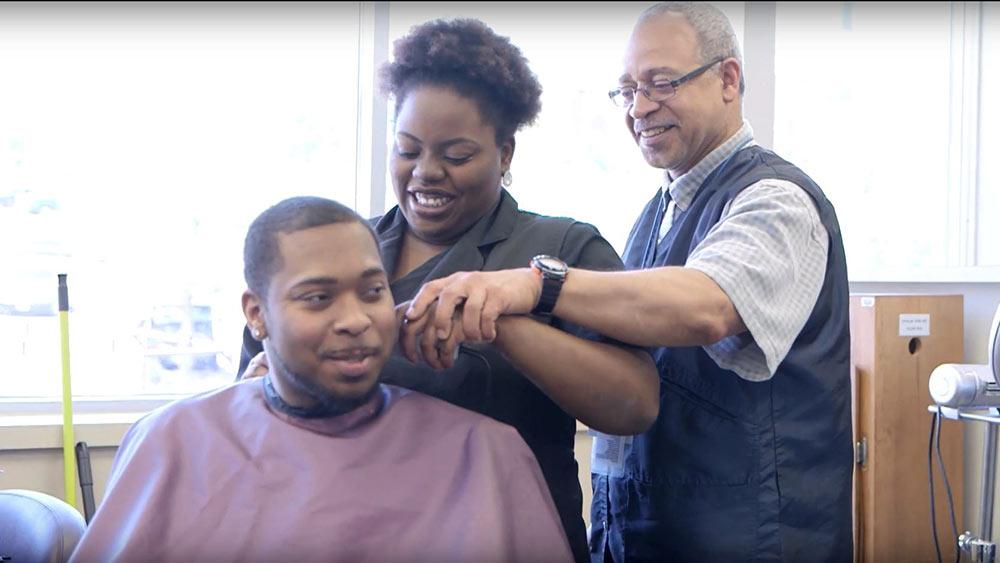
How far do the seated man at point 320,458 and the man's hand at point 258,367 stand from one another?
0.15ft

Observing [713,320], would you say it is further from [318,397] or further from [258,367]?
[258,367]

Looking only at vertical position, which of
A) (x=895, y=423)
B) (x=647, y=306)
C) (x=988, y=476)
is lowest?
(x=988, y=476)

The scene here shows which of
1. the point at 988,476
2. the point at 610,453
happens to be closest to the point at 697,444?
the point at 610,453

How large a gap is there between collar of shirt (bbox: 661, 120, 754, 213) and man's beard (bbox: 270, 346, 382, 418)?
674 millimetres

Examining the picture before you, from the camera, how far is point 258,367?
1650 mm

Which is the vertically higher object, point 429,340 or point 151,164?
point 151,164

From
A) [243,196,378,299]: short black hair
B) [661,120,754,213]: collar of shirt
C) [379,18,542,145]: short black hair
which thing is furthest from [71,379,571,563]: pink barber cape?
[661,120,754,213]: collar of shirt

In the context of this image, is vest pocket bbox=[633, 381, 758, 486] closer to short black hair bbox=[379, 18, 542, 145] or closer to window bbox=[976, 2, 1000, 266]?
short black hair bbox=[379, 18, 542, 145]

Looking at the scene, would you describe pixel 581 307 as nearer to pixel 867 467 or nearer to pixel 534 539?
pixel 534 539

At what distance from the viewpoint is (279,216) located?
1478 millimetres

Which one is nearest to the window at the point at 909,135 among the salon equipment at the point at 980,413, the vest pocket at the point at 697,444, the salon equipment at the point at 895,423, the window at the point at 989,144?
the window at the point at 989,144

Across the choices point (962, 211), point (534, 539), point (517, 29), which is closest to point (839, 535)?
point (534, 539)

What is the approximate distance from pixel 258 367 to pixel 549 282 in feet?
1.75

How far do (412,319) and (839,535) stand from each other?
2.77ft
